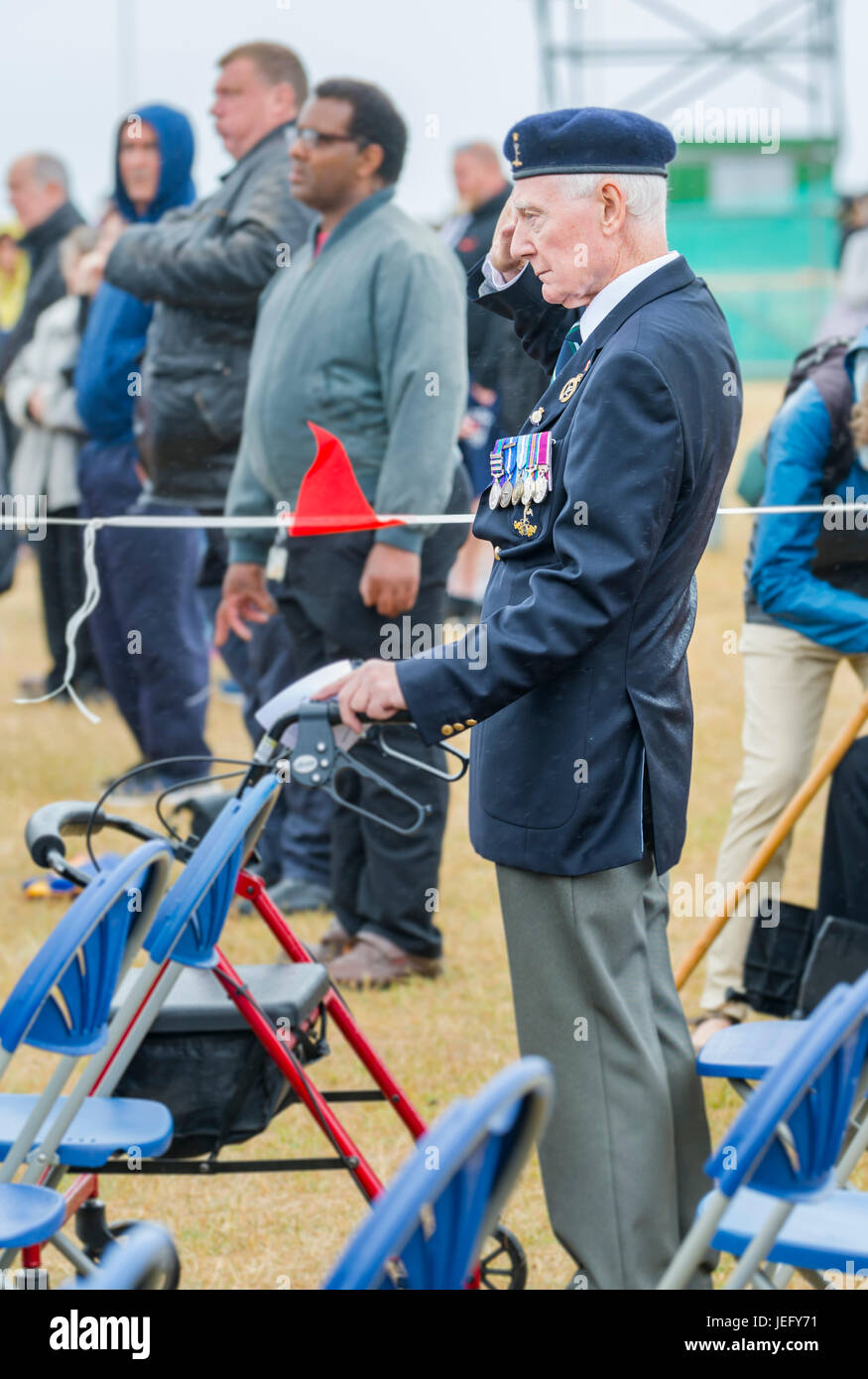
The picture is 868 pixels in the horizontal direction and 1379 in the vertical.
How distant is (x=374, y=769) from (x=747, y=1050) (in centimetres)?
164

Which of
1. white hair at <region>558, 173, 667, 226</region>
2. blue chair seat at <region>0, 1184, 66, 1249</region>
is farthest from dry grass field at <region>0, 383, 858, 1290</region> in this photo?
white hair at <region>558, 173, 667, 226</region>

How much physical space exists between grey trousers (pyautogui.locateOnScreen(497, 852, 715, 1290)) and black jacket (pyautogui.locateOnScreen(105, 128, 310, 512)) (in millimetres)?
2475

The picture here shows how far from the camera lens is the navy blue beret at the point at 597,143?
2369 millimetres

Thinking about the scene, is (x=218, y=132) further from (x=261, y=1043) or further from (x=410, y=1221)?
(x=410, y=1221)

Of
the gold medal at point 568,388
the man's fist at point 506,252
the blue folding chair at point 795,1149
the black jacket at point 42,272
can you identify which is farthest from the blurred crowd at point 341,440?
the black jacket at point 42,272

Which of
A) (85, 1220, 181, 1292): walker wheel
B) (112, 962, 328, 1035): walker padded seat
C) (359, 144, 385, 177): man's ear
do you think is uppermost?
(359, 144, 385, 177): man's ear

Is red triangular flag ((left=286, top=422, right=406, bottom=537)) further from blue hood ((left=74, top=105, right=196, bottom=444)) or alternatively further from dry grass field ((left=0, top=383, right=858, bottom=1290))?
blue hood ((left=74, top=105, right=196, bottom=444))

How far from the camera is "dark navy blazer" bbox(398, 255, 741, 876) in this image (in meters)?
2.26

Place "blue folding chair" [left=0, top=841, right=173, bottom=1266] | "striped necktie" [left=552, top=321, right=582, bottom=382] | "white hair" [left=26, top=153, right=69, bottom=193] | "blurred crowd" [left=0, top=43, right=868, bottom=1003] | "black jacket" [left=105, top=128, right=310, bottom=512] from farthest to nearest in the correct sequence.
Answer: "white hair" [left=26, top=153, right=69, bottom=193], "black jacket" [left=105, top=128, right=310, bottom=512], "blurred crowd" [left=0, top=43, right=868, bottom=1003], "striped necktie" [left=552, top=321, right=582, bottom=382], "blue folding chair" [left=0, top=841, right=173, bottom=1266]

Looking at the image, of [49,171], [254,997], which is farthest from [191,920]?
[49,171]

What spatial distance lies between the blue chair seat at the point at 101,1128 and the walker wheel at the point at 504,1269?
63 centimetres

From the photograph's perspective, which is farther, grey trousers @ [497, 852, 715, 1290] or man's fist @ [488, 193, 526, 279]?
man's fist @ [488, 193, 526, 279]

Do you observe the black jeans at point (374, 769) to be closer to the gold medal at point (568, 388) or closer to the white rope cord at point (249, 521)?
the white rope cord at point (249, 521)

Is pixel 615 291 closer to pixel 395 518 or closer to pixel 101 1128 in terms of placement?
pixel 101 1128
